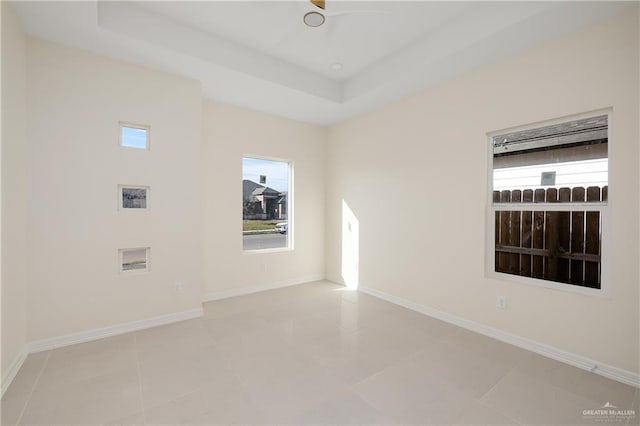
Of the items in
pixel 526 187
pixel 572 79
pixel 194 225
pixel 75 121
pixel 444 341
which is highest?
pixel 572 79

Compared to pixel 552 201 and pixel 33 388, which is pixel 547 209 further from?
pixel 33 388

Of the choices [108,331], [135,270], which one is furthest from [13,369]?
[135,270]

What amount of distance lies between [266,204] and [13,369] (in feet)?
10.7

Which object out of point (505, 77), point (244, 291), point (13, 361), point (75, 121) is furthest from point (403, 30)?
point (13, 361)

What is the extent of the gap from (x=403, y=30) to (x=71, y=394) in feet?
13.8

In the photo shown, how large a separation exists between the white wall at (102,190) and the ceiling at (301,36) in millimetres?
300

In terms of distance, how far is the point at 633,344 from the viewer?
7.04 feet

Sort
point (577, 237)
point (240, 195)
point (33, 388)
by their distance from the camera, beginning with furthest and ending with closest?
1. point (240, 195)
2. point (577, 237)
3. point (33, 388)

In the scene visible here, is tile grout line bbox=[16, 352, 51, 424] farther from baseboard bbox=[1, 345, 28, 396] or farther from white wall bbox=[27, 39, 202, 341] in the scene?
white wall bbox=[27, 39, 202, 341]

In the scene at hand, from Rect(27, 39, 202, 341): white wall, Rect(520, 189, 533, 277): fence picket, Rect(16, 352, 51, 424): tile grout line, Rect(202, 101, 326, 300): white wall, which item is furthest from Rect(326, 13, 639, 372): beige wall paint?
Rect(16, 352, 51, 424): tile grout line

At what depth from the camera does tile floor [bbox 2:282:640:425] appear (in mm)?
1807

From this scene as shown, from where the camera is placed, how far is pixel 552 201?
2.66 meters

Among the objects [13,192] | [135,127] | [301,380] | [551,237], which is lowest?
[301,380]

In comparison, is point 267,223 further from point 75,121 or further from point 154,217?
point 75,121
